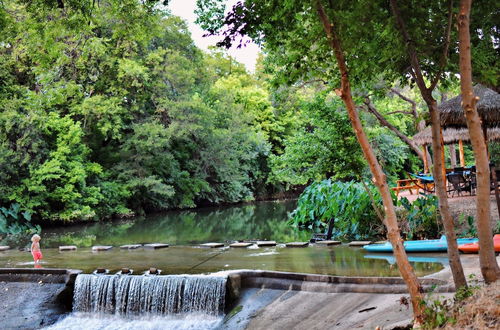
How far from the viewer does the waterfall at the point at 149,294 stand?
8250 mm

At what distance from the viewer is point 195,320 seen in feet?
26.7

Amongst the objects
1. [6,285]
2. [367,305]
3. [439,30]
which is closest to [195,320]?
[367,305]

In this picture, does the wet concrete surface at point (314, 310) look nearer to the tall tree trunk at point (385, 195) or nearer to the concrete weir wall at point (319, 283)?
the concrete weir wall at point (319, 283)

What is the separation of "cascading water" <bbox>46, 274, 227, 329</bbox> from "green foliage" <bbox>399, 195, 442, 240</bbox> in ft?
17.4

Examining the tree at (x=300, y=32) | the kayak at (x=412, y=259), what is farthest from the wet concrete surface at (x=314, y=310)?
the kayak at (x=412, y=259)

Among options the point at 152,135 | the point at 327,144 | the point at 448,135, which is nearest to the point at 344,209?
the point at 327,144

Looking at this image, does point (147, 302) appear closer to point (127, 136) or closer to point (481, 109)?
point (481, 109)

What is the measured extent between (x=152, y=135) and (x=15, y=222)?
706 centimetres

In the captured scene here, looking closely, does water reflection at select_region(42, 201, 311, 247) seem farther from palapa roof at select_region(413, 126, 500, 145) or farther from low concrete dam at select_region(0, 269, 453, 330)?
low concrete dam at select_region(0, 269, 453, 330)

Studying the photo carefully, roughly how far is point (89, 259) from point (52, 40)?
515 centimetres

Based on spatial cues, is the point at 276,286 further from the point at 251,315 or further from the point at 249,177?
the point at 249,177

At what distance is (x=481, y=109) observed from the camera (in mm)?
11844

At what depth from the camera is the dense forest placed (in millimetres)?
13695

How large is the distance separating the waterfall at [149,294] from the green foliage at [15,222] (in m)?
10.7
